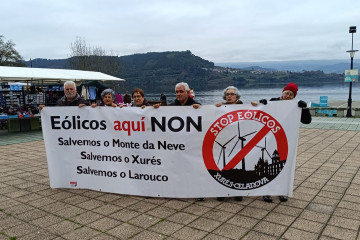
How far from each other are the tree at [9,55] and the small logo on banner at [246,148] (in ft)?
197

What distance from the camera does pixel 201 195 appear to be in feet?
13.1

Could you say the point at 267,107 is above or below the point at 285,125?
above

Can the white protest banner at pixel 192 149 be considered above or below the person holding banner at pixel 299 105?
→ below

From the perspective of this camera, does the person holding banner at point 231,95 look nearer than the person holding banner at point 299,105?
No

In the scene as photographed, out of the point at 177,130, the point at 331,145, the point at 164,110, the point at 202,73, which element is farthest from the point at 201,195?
the point at 202,73

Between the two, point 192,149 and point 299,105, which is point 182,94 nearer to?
point 192,149

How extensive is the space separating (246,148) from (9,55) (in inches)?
2459

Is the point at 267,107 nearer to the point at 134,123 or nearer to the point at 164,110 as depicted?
the point at 164,110

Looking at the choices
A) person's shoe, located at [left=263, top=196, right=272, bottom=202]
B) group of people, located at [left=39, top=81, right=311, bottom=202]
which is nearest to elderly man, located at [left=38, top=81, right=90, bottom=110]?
group of people, located at [left=39, top=81, right=311, bottom=202]

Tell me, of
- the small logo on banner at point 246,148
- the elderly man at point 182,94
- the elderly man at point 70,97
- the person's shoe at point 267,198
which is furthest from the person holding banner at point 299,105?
the elderly man at point 70,97

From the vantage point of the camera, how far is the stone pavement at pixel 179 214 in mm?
3133

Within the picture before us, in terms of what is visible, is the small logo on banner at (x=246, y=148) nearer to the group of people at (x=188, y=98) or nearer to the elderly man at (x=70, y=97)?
the group of people at (x=188, y=98)

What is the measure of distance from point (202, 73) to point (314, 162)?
10161 cm

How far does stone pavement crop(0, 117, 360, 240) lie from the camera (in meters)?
3.13
